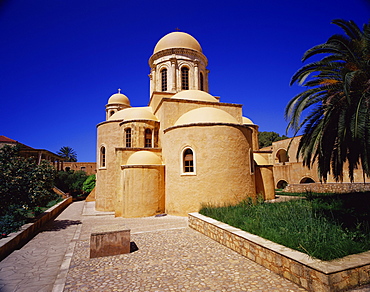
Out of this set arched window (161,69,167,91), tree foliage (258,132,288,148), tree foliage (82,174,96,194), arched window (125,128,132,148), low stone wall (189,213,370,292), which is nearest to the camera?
low stone wall (189,213,370,292)

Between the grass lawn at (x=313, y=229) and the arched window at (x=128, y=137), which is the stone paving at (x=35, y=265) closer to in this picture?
the grass lawn at (x=313, y=229)

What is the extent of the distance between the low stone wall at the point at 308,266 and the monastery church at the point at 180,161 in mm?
5815

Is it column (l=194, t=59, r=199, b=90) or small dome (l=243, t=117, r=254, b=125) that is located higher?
column (l=194, t=59, r=199, b=90)

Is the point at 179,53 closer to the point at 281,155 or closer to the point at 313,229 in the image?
the point at 313,229

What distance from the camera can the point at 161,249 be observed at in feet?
20.3

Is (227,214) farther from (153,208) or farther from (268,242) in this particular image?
(153,208)

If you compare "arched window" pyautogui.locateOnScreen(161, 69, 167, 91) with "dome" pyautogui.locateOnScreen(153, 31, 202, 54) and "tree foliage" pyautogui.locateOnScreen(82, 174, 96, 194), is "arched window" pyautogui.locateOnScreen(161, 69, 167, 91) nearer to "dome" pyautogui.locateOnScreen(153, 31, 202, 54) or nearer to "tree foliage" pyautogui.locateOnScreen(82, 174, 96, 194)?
"dome" pyautogui.locateOnScreen(153, 31, 202, 54)

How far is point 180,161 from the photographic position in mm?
11539

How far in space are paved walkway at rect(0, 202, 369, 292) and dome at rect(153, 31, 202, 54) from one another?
571 inches

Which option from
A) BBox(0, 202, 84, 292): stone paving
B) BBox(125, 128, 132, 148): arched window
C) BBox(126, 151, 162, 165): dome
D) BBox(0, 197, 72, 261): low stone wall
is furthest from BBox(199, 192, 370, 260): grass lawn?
BBox(125, 128, 132, 148): arched window

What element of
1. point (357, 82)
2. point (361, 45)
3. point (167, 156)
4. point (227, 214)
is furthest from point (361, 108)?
point (167, 156)

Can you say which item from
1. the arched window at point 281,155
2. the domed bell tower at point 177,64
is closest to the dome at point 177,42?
the domed bell tower at point 177,64

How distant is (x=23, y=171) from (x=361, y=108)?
11.2 m

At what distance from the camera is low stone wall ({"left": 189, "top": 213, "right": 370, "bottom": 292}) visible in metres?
3.38
